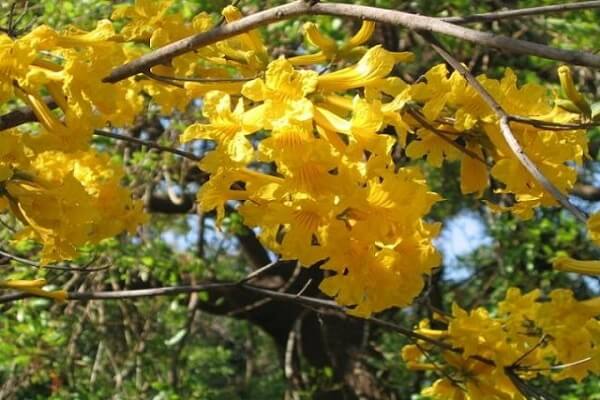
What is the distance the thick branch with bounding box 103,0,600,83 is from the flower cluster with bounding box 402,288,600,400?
921 mm

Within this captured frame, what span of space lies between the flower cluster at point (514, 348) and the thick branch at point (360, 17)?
3.02 feet

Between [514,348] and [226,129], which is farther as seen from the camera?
[514,348]

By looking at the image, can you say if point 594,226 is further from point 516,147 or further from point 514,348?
point 514,348

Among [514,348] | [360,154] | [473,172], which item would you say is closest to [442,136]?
[473,172]

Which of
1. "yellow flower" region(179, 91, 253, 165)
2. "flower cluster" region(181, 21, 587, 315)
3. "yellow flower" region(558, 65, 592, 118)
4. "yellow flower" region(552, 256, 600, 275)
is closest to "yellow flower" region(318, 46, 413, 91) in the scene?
"flower cluster" region(181, 21, 587, 315)

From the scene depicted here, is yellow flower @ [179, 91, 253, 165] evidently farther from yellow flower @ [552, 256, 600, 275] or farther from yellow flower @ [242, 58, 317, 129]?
yellow flower @ [552, 256, 600, 275]

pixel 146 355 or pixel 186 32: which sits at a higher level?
pixel 186 32

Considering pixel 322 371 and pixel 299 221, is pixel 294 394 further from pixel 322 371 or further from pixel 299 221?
pixel 299 221

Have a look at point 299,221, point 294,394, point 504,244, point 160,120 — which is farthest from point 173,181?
point 299,221

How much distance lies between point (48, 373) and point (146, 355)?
1.72 feet

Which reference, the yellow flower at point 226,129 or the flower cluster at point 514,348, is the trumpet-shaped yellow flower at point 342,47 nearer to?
the yellow flower at point 226,129

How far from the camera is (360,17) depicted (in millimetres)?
1084

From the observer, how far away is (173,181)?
4.64 meters

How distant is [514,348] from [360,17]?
1067 millimetres
